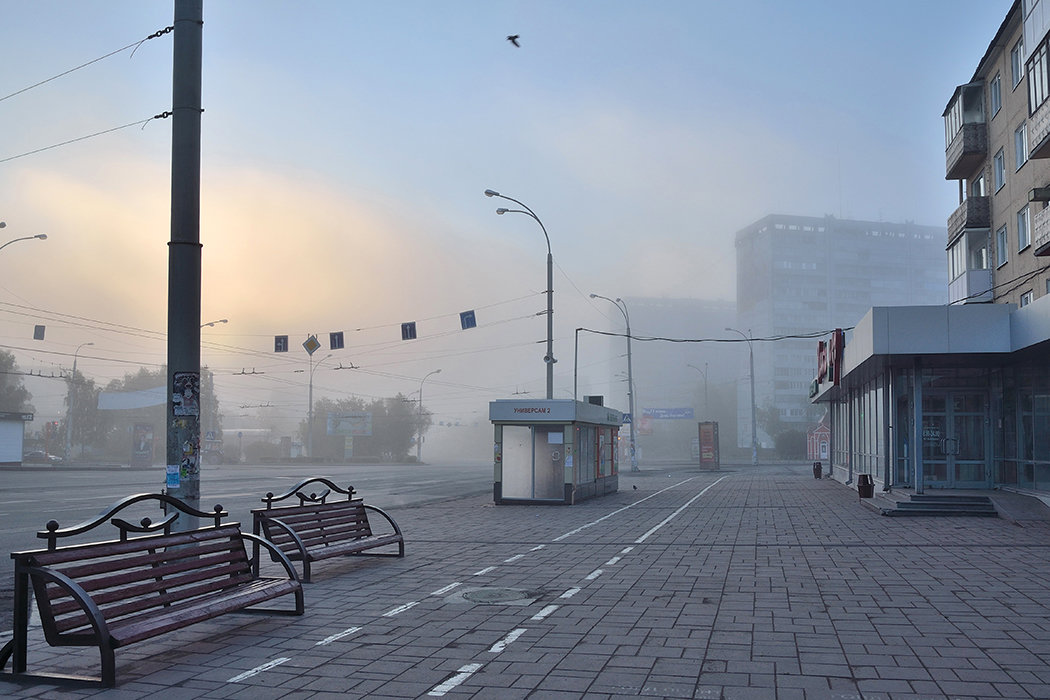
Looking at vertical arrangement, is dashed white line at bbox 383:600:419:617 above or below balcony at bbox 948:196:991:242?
below

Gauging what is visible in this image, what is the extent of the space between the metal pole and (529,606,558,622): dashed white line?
3546 millimetres

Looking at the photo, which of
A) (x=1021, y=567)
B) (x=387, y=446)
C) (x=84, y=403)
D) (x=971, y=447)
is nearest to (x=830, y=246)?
(x=387, y=446)

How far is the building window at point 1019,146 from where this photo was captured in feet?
91.6

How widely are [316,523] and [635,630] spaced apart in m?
4.91

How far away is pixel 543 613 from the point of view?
8289mm

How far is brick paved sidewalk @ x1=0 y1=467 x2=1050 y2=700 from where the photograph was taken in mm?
5855

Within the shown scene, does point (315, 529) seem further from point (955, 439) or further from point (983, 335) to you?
point (955, 439)

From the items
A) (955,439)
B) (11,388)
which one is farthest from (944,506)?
(11,388)

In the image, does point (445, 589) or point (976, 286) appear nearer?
point (445, 589)

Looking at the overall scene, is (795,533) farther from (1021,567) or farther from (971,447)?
(971,447)

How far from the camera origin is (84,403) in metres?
88.9

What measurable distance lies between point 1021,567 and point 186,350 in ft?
33.6

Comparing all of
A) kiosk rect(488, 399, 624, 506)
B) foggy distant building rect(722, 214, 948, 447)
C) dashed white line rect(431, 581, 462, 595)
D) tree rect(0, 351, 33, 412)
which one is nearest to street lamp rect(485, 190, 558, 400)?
kiosk rect(488, 399, 624, 506)

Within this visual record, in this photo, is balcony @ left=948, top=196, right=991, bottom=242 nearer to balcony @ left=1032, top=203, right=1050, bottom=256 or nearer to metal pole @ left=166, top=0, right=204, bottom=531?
balcony @ left=1032, top=203, right=1050, bottom=256
